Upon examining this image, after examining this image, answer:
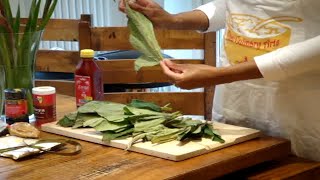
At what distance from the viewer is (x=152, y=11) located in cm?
155

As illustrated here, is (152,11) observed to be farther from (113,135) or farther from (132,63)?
(132,63)

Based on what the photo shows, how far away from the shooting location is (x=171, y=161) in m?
1.13

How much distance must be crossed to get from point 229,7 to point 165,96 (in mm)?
764

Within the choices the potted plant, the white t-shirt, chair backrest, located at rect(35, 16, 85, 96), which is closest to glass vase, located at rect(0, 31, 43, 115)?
the potted plant

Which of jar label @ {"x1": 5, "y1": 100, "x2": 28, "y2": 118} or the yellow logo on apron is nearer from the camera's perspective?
the yellow logo on apron

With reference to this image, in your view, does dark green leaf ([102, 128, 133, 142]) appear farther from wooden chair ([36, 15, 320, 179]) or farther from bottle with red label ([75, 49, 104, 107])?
wooden chair ([36, 15, 320, 179])

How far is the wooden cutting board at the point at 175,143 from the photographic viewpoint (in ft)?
3.77

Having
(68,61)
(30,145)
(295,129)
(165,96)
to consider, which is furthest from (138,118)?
(68,61)

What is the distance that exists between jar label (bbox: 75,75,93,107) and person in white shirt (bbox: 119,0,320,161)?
0.23m

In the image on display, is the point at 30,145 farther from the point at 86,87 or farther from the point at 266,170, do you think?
the point at 266,170

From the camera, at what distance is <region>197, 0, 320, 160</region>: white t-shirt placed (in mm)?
1255

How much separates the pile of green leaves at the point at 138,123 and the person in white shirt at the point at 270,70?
3.9 inches

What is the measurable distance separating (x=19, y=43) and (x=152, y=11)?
381mm

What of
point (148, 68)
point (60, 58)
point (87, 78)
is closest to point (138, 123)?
point (87, 78)
